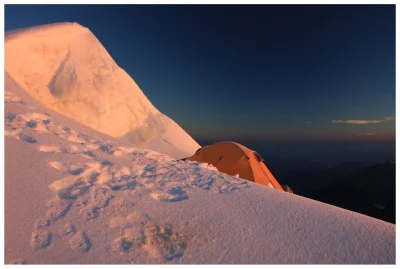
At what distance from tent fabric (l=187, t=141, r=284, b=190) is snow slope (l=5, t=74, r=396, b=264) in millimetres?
7282

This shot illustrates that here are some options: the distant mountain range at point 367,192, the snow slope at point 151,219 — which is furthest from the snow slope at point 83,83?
the distant mountain range at point 367,192

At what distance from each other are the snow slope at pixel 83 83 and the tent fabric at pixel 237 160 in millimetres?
4404

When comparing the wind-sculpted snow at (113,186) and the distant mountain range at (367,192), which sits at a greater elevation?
the wind-sculpted snow at (113,186)

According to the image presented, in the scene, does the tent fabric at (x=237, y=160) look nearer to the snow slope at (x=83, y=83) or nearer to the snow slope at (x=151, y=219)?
the snow slope at (x=83, y=83)

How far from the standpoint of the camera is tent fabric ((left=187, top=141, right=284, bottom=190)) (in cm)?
1173

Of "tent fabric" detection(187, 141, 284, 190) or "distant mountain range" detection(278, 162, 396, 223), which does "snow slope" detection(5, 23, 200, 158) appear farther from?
"distant mountain range" detection(278, 162, 396, 223)

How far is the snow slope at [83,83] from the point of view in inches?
435

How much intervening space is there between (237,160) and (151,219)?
917 cm

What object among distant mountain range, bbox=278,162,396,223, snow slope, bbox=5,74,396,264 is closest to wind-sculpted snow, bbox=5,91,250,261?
snow slope, bbox=5,74,396,264

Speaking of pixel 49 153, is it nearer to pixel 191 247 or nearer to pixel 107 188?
pixel 107 188

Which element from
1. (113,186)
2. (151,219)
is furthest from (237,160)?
(151,219)

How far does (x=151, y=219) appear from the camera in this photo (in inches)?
123

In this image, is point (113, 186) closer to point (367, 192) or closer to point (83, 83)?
point (83, 83)

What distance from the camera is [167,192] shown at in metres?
3.86
